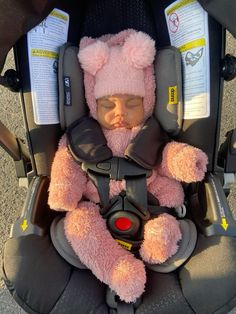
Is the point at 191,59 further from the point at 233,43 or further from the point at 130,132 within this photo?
the point at 233,43

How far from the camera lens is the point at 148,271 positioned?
124cm

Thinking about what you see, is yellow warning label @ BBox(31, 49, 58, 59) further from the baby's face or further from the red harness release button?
the red harness release button

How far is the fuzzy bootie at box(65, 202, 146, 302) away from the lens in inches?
44.9

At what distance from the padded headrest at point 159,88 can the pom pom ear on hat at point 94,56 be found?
41 millimetres

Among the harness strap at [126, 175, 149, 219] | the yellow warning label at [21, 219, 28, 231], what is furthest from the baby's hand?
the yellow warning label at [21, 219, 28, 231]

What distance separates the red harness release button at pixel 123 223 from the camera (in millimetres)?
1273

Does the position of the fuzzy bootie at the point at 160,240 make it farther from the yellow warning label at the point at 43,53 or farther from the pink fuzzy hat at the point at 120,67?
the yellow warning label at the point at 43,53

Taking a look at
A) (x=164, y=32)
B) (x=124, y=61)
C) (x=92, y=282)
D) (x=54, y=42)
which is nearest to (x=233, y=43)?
(x=164, y=32)

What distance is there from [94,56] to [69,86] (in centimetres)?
13

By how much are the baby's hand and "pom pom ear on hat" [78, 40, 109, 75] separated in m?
Answer: 0.35

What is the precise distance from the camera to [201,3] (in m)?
1.18

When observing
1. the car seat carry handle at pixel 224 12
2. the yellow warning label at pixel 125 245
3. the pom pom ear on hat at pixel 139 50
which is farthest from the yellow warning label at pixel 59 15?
the yellow warning label at pixel 125 245

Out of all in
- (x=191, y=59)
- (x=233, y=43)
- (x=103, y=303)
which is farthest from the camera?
(x=233, y=43)

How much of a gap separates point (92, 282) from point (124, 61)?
671mm
